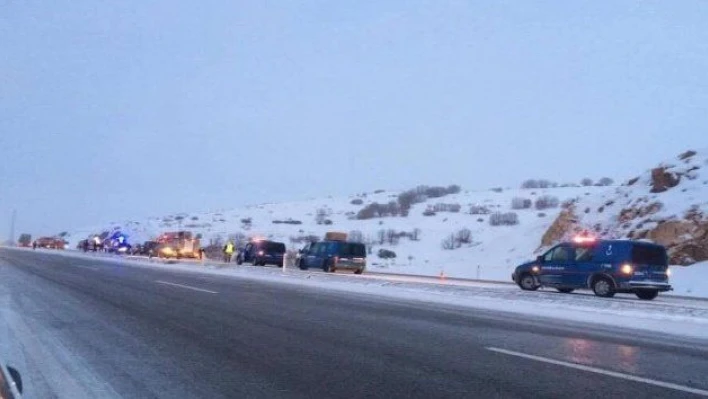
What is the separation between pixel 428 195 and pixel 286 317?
12906cm

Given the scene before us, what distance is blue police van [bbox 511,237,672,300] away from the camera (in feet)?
98.9

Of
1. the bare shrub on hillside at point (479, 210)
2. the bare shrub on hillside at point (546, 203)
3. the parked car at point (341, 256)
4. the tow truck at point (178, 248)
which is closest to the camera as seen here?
the parked car at point (341, 256)

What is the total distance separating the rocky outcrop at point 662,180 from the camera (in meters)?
54.3

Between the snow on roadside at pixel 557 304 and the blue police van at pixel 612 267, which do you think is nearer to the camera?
the snow on roadside at pixel 557 304

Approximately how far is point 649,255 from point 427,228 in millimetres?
70628

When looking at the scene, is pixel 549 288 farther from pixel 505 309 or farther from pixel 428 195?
pixel 428 195

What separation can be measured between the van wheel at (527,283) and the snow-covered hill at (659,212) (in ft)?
53.0

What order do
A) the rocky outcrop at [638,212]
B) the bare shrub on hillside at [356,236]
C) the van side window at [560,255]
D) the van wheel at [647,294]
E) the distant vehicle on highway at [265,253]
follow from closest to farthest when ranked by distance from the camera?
the van wheel at [647,294] → the van side window at [560,255] → the rocky outcrop at [638,212] → the distant vehicle on highway at [265,253] → the bare shrub on hillside at [356,236]

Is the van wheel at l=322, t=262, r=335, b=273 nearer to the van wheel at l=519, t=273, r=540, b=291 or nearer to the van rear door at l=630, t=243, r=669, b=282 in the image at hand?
the van wheel at l=519, t=273, r=540, b=291

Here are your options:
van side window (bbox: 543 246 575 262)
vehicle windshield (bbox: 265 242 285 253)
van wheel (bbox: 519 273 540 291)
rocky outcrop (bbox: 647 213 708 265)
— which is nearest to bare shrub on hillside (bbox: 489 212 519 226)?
vehicle windshield (bbox: 265 242 285 253)

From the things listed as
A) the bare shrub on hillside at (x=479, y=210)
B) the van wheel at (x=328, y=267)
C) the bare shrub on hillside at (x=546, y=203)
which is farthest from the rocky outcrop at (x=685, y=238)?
the bare shrub on hillside at (x=479, y=210)

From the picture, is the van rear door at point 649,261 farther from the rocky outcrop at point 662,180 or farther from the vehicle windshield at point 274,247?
the vehicle windshield at point 274,247

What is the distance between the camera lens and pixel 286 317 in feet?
64.2

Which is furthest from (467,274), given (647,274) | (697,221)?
(647,274)
